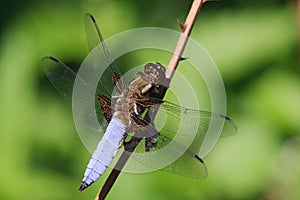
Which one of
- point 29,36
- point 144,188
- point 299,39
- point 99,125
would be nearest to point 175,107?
point 99,125

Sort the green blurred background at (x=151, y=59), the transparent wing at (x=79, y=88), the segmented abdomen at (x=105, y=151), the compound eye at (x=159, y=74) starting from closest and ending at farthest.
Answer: the compound eye at (x=159, y=74) → the segmented abdomen at (x=105, y=151) → the transparent wing at (x=79, y=88) → the green blurred background at (x=151, y=59)

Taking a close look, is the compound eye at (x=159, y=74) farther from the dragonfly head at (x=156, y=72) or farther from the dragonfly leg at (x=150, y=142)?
the dragonfly leg at (x=150, y=142)

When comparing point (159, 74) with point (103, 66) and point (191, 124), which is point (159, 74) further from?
point (103, 66)

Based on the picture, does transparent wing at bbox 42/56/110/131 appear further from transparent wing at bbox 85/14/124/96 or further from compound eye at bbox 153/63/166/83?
compound eye at bbox 153/63/166/83

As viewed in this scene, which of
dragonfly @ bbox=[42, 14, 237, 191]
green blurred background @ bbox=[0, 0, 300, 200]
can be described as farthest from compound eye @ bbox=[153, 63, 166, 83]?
green blurred background @ bbox=[0, 0, 300, 200]

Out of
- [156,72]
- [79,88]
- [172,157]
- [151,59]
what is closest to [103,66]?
[79,88]

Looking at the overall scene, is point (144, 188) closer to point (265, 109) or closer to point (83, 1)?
point (265, 109)

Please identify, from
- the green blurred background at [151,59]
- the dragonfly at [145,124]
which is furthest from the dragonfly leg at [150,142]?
the green blurred background at [151,59]

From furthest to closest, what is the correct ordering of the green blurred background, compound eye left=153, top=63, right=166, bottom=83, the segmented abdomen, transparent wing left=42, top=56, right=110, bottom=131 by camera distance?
the green blurred background, transparent wing left=42, top=56, right=110, bottom=131, the segmented abdomen, compound eye left=153, top=63, right=166, bottom=83
